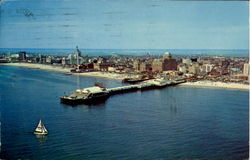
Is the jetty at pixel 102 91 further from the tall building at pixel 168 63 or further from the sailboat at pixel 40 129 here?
the sailboat at pixel 40 129

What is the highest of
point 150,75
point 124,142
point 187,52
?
point 187,52

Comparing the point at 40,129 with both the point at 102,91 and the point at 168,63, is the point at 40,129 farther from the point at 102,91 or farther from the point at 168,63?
the point at 168,63

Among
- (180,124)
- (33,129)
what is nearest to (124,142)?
(180,124)

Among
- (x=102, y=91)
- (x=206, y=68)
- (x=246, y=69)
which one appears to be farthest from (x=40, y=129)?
(x=246, y=69)

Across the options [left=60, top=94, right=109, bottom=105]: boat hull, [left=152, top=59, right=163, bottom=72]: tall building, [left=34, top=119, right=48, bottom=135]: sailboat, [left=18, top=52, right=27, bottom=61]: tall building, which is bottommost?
[left=34, top=119, right=48, bottom=135]: sailboat

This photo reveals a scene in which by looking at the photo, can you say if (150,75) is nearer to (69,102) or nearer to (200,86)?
(200,86)

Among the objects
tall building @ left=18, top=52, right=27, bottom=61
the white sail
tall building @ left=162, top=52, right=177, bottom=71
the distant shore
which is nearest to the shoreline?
the distant shore

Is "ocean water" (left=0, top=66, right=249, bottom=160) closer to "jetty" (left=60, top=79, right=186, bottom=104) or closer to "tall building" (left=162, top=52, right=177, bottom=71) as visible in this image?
"jetty" (left=60, top=79, right=186, bottom=104)
